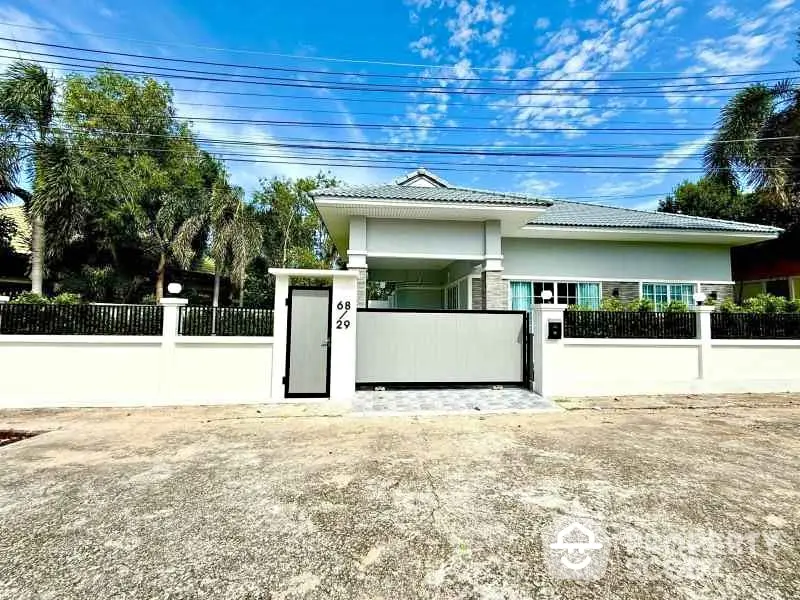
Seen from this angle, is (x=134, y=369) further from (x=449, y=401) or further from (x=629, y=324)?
(x=629, y=324)

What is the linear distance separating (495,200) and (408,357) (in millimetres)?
4356

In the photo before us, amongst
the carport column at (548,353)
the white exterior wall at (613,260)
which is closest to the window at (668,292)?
the white exterior wall at (613,260)

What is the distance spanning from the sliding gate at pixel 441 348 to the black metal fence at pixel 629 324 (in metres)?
0.95

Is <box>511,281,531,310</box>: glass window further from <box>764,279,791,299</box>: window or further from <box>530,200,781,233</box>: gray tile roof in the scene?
<box>764,279,791,299</box>: window

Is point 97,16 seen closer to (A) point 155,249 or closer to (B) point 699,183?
(A) point 155,249

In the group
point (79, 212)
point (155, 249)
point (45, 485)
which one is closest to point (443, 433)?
point (45, 485)

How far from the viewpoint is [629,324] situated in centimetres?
757

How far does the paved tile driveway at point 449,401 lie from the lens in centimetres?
630

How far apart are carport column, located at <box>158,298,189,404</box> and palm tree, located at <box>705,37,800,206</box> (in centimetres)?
1729

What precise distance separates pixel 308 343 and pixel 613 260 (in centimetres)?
958

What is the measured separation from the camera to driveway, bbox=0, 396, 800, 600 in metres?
2.22

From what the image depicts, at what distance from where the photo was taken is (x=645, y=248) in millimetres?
11633

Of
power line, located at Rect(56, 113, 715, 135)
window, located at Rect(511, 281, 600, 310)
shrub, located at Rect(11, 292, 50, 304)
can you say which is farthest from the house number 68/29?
power line, located at Rect(56, 113, 715, 135)

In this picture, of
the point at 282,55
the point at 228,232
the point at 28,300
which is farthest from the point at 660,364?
the point at 228,232
